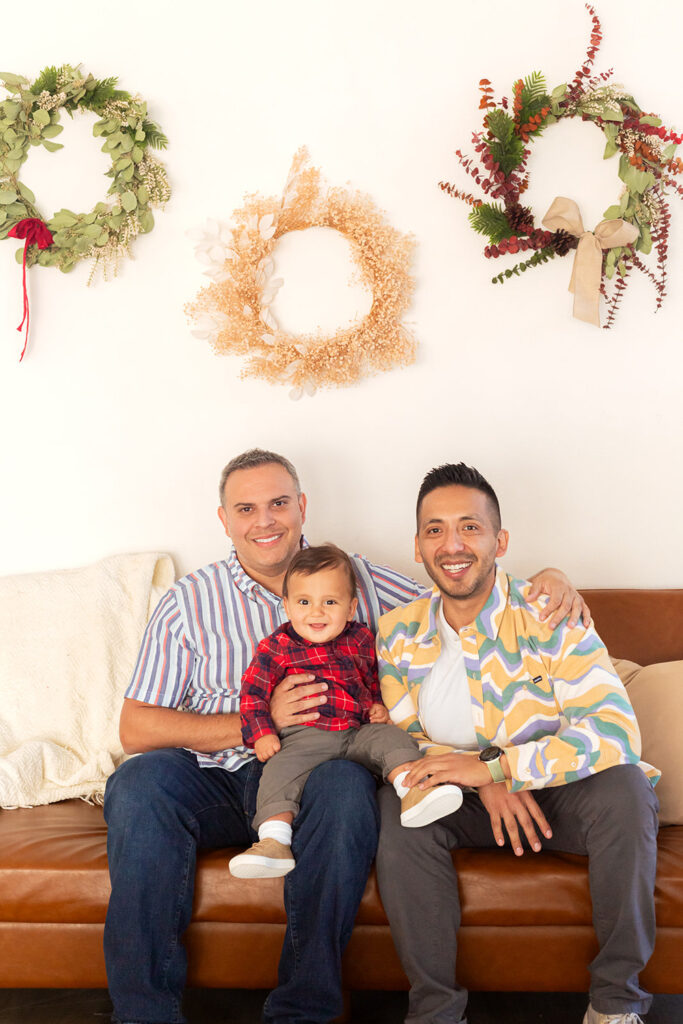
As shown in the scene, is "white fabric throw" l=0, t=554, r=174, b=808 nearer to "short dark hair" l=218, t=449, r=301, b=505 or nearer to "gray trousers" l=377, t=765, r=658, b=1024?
"short dark hair" l=218, t=449, r=301, b=505

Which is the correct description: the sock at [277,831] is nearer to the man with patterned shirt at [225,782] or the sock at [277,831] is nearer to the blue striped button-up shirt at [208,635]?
the man with patterned shirt at [225,782]

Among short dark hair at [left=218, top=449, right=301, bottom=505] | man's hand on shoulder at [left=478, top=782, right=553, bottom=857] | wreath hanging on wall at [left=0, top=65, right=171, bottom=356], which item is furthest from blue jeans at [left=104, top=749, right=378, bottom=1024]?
wreath hanging on wall at [left=0, top=65, right=171, bottom=356]

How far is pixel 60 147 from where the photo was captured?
267 cm

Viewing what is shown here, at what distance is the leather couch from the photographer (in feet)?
5.63

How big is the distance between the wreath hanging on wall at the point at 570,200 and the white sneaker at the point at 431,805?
59.8 inches

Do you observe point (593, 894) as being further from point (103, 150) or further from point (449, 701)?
point (103, 150)

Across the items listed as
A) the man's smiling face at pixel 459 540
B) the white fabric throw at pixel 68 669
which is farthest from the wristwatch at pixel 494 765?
the white fabric throw at pixel 68 669

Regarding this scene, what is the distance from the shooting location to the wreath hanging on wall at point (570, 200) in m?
2.55

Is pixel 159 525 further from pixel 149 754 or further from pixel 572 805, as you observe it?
pixel 572 805

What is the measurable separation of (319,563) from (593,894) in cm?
87

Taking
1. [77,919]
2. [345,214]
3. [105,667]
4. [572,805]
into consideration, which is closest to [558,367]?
[345,214]

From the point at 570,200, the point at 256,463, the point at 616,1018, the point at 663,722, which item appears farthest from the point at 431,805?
the point at 570,200

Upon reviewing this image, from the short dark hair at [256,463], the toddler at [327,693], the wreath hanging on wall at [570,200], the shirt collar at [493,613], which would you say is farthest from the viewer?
the wreath hanging on wall at [570,200]

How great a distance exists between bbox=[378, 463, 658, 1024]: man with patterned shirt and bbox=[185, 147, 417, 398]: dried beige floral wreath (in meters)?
0.72
